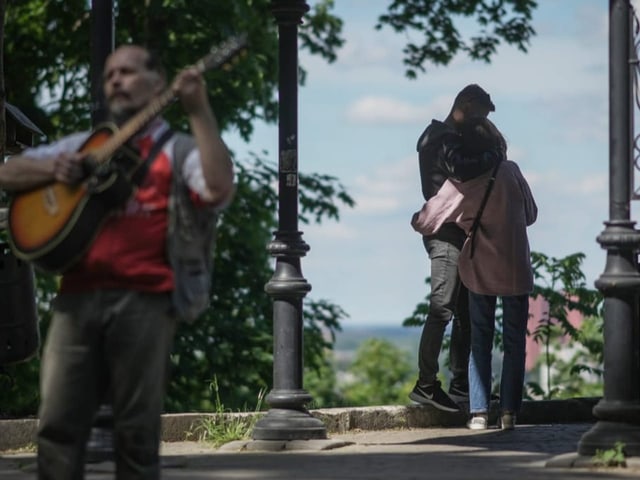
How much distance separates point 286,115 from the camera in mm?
10242

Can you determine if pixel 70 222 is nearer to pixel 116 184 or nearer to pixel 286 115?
pixel 116 184

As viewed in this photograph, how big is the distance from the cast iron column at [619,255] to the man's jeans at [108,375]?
3380mm

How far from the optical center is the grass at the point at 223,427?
10289 mm

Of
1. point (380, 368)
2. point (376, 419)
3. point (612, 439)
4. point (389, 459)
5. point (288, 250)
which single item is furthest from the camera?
point (380, 368)

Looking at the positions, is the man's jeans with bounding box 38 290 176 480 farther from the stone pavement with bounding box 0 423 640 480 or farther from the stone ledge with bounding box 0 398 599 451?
the stone ledge with bounding box 0 398 599 451

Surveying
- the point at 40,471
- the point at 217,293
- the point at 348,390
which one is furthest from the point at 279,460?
the point at 348,390

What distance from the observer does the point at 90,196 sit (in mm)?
5961

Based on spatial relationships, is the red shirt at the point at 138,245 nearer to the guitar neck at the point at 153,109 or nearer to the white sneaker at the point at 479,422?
the guitar neck at the point at 153,109

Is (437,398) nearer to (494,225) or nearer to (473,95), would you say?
(494,225)

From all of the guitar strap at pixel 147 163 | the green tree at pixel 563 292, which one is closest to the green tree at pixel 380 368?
the green tree at pixel 563 292

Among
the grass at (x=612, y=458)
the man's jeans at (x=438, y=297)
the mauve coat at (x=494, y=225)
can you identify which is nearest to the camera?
the grass at (x=612, y=458)

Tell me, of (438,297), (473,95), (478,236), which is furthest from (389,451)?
(473,95)

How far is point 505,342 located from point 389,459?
78.9 inches

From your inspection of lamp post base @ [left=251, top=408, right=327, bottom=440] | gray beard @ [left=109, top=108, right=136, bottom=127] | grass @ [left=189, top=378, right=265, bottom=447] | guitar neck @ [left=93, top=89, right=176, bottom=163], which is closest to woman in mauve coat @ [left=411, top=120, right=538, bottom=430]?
lamp post base @ [left=251, top=408, right=327, bottom=440]
